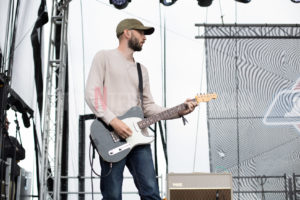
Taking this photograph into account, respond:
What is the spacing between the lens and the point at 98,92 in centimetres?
229

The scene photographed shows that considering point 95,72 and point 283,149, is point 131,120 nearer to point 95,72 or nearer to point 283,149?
point 95,72

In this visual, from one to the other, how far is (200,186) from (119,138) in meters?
1.21

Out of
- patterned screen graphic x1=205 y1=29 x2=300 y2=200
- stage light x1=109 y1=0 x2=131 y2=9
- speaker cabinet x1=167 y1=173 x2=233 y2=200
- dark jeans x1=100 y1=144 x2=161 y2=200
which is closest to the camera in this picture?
dark jeans x1=100 y1=144 x2=161 y2=200

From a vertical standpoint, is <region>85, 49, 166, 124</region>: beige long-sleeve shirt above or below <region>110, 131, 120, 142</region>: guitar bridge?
above

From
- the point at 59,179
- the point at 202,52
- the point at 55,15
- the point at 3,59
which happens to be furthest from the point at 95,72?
the point at 202,52

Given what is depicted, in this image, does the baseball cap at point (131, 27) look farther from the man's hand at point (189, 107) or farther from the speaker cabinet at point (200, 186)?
the speaker cabinet at point (200, 186)

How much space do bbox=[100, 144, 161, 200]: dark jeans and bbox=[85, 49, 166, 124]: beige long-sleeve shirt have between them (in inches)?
9.4

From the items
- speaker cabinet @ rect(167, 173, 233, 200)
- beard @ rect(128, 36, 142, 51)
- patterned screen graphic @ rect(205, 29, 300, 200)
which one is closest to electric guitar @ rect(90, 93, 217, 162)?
beard @ rect(128, 36, 142, 51)

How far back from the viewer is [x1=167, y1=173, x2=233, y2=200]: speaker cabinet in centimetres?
327

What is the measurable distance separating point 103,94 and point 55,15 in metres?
2.37

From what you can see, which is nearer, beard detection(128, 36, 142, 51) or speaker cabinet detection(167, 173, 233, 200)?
beard detection(128, 36, 142, 51)

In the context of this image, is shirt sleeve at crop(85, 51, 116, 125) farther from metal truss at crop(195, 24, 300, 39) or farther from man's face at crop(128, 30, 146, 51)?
metal truss at crop(195, 24, 300, 39)

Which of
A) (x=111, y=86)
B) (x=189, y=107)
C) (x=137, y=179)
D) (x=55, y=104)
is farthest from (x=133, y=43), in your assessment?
(x=55, y=104)

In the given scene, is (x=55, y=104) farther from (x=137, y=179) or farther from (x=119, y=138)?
(x=137, y=179)
